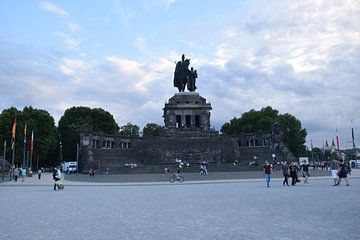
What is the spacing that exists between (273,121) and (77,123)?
46096 millimetres

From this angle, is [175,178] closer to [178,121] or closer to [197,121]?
[178,121]

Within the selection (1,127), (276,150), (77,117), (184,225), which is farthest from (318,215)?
(77,117)

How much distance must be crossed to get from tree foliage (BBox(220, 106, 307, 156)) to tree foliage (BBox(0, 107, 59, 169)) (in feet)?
157

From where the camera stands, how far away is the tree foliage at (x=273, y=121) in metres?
96.0

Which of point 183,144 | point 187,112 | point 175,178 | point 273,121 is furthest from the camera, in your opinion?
point 273,121

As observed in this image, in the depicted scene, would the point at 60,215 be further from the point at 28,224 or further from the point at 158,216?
the point at 158,216

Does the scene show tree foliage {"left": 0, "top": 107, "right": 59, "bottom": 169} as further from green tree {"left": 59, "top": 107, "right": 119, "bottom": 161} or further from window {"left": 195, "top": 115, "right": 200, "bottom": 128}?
window {"left": 195, "top": 115, "right": 200, "bottom": 128}

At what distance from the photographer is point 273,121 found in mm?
93938

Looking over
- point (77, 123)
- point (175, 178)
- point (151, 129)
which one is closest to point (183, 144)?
point (175, 178)

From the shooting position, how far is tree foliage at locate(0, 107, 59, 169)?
236 feet

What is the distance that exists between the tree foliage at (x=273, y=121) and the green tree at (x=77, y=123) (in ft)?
110

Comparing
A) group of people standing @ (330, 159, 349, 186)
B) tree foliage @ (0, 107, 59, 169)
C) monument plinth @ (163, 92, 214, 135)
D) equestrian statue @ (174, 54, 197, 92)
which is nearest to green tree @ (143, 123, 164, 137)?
tree foliage @ (0, 107, 59, 169)

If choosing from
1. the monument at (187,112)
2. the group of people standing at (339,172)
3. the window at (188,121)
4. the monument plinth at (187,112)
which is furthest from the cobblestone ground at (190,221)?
the window at (188,121)

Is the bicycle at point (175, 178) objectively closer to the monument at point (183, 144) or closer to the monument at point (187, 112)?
the monument at point (183, 144)
